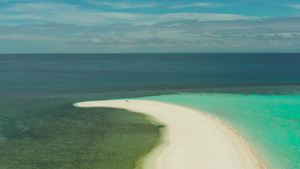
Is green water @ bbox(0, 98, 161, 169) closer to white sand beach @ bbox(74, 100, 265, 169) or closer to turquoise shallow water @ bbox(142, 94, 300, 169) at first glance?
white sand beach @ bbox(74, 100, 265, 169)

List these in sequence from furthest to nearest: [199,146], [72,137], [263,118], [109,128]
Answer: [263,118] → [109,128] → [72,137] → [199,146]

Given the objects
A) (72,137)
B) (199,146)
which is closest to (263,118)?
(199,146)

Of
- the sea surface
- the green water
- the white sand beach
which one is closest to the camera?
the white sand beach

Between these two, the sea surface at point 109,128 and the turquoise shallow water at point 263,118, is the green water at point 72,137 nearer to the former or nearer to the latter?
the sea surface at point 109,128

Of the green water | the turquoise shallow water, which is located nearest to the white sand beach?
the turquoise shallow water

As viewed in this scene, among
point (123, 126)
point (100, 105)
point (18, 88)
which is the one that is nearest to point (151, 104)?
point (100, 105)

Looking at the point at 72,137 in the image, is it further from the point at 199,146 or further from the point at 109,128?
the point at 199,146

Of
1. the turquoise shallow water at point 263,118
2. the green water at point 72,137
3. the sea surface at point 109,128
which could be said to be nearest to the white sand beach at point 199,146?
the sea surface at point 109,128
